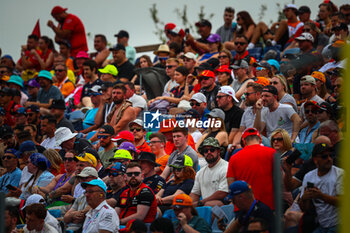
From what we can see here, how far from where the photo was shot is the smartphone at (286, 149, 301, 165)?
666cm

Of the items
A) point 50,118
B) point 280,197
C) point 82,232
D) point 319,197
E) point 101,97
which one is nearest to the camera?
point 280,197

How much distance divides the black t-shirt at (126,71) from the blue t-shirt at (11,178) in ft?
17.2

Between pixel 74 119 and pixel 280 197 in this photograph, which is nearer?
pixel 280 197

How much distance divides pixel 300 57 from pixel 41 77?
6289mm

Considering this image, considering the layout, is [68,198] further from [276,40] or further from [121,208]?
[276,40]

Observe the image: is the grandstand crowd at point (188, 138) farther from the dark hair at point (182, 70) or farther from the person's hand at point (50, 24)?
the person's hand at point (50, 24)

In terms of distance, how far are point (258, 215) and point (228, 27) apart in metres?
14.2

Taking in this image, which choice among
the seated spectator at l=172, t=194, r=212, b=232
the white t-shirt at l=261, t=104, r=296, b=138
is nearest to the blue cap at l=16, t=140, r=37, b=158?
the white t-shirt at l=261, t=104, r=296, b=138

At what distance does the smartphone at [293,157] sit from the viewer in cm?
666

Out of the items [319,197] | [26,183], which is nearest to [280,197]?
[319,197]

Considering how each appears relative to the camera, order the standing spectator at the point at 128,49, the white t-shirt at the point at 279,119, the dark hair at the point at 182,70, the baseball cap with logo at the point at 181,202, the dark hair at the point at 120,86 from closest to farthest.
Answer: the baseball cap with logo at the point at 181,202 < the white t-shirt at the point at 279,119 < the dark hair at the point at 120,86 < the dark hair at the point at 182,70 < the standing spectator at the point at 128,49

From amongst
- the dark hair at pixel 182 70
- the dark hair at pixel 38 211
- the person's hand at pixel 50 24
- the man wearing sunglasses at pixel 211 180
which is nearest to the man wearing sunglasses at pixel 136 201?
the man wearing sunglasses at pixel 211 180

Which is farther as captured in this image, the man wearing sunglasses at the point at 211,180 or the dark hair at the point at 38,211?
the man wearing sunglasses at the point at 211,180

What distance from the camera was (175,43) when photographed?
1747 cm
